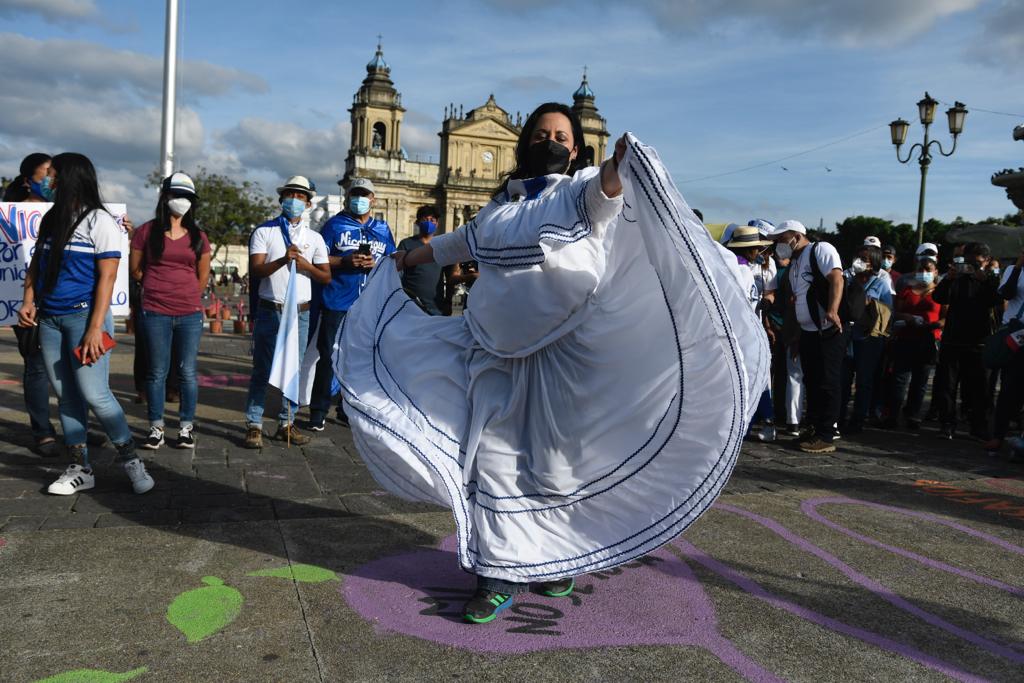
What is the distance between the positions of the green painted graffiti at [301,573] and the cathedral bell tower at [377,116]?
8731cm

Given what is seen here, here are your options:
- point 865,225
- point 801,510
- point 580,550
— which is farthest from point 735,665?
point 865,225

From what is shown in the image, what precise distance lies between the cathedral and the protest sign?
79464mm

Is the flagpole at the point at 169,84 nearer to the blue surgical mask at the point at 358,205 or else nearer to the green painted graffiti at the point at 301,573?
the blue surgical mask at the point at 358,205

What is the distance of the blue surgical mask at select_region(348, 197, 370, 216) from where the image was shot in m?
7.03

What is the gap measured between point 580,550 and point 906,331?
22.5 feet

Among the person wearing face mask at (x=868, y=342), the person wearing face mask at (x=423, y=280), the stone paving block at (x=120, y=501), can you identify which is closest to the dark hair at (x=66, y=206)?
the stone paving block at (x=120, y=501)

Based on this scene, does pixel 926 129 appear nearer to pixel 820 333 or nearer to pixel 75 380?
pixel 820 333

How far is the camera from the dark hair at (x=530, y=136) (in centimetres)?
335

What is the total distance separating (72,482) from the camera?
14.9ft

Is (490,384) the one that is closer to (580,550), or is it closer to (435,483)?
(435,483)

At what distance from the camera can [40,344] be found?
4672mm

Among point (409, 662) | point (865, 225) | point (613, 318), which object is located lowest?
point (409, 662)

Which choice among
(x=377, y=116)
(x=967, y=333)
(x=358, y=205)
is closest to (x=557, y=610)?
(x=358, y=205)

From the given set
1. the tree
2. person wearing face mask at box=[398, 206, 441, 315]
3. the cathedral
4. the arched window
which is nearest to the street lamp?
person wearing face mask at box=[398, 206, 441, 315]
